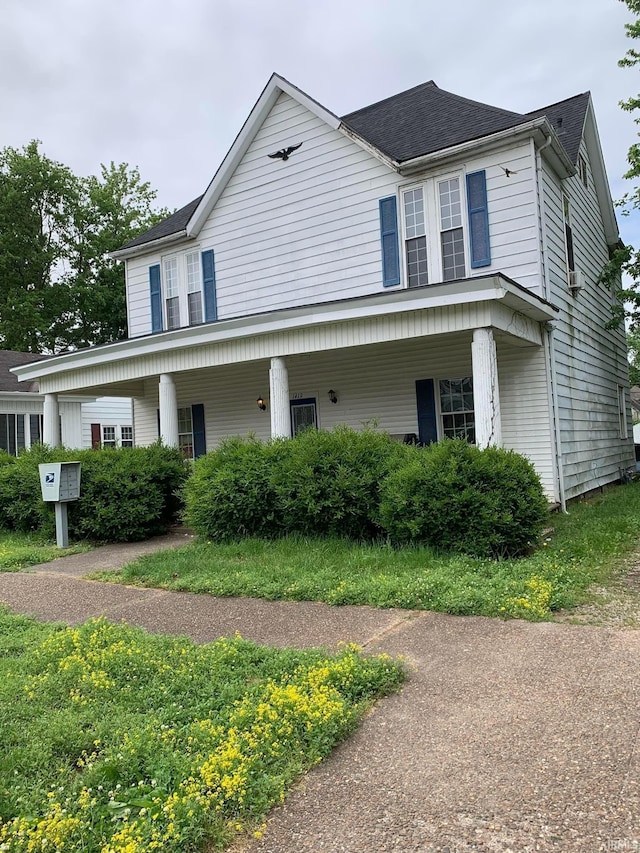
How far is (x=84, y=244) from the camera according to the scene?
32938mm

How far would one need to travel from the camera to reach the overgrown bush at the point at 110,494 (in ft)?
30.7

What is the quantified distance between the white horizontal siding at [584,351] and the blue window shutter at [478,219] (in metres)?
1.01

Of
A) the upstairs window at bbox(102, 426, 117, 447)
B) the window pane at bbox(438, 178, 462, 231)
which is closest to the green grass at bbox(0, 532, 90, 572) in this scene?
the window pane at bbox(438, 178, 462, 231)

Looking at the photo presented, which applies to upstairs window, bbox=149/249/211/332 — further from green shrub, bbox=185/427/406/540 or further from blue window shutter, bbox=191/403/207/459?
green shrub, bbox=185/427/406/540

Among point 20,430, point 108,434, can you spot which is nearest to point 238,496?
point 20,430

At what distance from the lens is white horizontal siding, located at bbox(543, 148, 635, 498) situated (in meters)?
10.7

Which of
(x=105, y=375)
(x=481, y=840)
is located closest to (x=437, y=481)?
(x=481, y=840)

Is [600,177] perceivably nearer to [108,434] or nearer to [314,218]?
[314,218]

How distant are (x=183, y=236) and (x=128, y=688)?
11.9 metres

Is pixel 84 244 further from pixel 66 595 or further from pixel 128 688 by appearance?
pixel 128 688

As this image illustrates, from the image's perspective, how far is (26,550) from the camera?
8.89m

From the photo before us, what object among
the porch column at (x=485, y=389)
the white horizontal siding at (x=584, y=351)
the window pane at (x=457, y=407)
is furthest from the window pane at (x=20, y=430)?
the white horizontal siding at (x=584, y=351)

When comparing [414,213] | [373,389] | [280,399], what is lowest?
[280,399]

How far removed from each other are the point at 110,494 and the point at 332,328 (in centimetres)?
418
